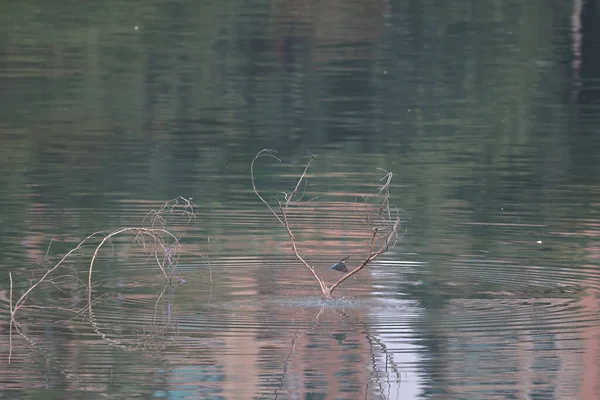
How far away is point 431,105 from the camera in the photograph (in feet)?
98.8

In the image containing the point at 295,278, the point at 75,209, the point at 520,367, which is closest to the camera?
the point at 520,367

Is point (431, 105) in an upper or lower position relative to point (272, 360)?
lower

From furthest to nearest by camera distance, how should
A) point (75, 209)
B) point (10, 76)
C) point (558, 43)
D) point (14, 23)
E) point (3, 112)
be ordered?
point (14, 23), point (558, 43), point (10, 76), point (3, 112), point (75, 209)

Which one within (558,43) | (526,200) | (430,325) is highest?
(430,325)

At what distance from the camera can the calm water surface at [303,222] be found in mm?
9734

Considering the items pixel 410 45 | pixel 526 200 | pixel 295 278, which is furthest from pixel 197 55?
pixel 295 278

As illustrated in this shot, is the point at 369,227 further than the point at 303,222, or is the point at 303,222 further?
the point at 303,222

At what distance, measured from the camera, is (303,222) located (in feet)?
51.3

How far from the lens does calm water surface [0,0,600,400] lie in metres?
9.73

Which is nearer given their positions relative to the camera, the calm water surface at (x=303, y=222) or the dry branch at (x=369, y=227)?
the calm water surface at (x=303, y=222)

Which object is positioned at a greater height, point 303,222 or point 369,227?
point 369,227

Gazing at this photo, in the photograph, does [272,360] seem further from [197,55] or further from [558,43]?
[558,43]

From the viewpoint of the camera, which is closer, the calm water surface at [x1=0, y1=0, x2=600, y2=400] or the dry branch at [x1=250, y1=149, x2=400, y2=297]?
the calm water surface at [x1=0, y1=0, x2=600, y2=400]

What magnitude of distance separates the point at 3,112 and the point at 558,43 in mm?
18602
